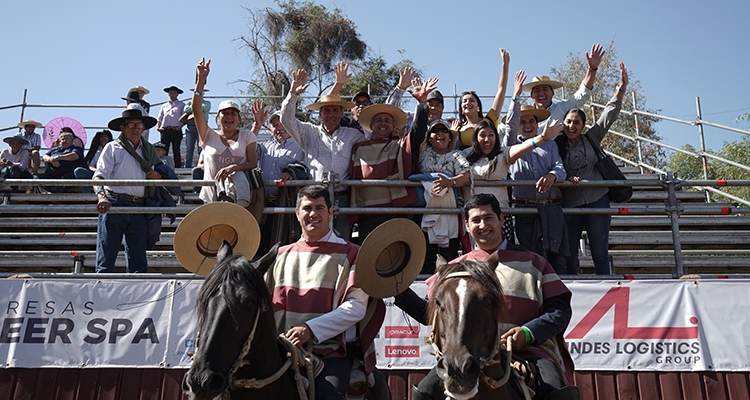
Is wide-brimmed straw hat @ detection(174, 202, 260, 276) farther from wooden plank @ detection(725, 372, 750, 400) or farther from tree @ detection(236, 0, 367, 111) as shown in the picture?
tree @ detection(236, 0, 367, 111)

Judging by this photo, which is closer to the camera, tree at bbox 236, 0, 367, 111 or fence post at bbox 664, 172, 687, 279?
fence post at bbox 664, 172, 687, 279

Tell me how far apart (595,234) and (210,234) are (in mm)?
4098

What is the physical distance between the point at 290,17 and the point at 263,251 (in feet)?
71.5

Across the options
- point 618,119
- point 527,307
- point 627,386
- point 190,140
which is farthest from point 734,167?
point 527,307

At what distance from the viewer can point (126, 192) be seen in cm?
713

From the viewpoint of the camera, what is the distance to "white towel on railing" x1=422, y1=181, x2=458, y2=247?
6609 millimetres

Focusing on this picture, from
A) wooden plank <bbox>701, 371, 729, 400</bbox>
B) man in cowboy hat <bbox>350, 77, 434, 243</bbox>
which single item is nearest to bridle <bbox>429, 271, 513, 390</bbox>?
man in cowboy hat <bbox>350, 77, 434, 243</bbox>

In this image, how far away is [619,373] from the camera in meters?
6.32

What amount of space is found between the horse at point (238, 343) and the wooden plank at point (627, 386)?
3.63 metres

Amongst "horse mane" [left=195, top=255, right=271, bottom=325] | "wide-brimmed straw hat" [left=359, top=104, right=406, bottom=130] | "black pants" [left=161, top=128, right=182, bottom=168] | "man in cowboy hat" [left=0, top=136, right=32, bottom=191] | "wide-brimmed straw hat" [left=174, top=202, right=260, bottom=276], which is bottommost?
"horse mane" [left=195, top=255, right=271, bottom=325]

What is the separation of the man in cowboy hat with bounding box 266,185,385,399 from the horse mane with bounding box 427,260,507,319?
702 mm

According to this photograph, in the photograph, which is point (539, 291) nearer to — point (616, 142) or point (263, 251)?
point (263, 251)

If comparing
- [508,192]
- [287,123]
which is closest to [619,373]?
[508,192]

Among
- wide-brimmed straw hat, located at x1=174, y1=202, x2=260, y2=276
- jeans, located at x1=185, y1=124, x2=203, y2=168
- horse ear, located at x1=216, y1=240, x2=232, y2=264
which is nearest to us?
horse ear, located at x1=216, y1=240, x2=232, y2=264
